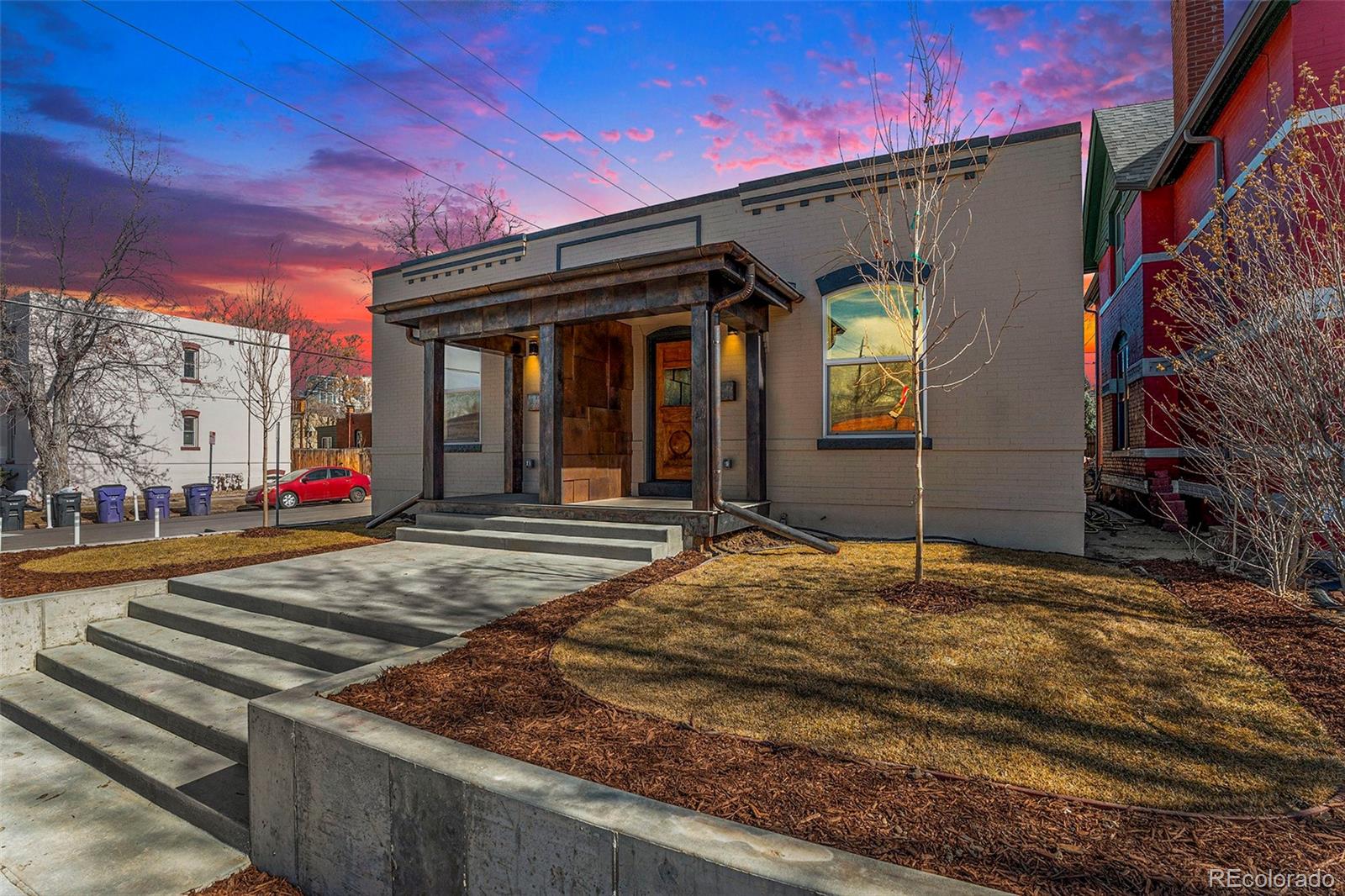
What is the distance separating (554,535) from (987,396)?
218 inches

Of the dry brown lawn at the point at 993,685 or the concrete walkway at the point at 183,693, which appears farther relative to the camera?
the concrete walkway at the point at 183,693

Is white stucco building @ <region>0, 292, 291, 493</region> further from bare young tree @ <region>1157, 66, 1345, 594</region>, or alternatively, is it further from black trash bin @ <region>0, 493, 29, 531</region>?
bare young tree @ <region>1157, 66, 1345, 594</region>

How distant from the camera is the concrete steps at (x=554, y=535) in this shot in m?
6.63

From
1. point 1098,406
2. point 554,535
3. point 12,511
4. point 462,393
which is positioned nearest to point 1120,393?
point 1098,406

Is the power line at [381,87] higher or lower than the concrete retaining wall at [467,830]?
higher

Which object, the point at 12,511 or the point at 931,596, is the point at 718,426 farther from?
the point at 12,511

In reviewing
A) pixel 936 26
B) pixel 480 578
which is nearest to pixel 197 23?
pixel 480 578

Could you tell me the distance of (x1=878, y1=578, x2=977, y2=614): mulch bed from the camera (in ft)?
14.2

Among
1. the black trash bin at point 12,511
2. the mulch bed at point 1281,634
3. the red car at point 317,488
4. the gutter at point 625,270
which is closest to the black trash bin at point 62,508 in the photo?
the black trash bin at point 12,511

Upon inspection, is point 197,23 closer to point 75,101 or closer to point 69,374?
point 75,101

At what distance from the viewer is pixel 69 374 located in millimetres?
19484

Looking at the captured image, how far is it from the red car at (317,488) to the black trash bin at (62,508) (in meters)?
4.41

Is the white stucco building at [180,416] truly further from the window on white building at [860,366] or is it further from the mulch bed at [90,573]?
the window on white building at [860,366]

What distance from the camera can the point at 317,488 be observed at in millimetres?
20797
